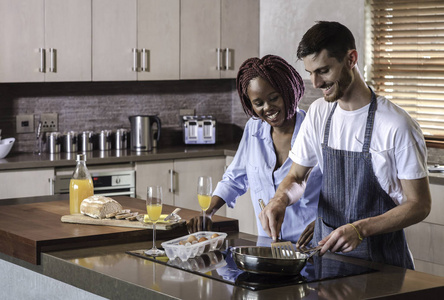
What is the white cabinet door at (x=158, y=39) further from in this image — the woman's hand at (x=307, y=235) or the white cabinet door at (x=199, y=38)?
the woman's hand at (x=307, y=235)

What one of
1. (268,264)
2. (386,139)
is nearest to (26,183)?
(386,139)

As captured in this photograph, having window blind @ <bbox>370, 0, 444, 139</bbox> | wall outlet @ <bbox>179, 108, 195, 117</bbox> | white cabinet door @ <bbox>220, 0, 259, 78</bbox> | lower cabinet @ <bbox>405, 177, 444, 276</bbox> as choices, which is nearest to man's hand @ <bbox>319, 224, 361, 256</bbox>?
lower cabinet @ <bbox>405, 177, 444, 276</bbox>

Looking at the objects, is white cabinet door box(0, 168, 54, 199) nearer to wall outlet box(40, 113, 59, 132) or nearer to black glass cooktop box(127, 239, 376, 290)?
wall outlet box(40, 113, 59, 132)

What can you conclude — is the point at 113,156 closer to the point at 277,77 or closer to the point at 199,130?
the point at 199,130

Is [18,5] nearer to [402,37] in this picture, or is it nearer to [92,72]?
[92,72]

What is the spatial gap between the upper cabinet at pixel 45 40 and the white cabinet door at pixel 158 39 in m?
0.43

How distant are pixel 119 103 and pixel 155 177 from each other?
0.85 metres

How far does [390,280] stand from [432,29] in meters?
2.98

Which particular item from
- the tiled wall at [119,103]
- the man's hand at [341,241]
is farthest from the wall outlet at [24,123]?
the man's hand at [341,241]

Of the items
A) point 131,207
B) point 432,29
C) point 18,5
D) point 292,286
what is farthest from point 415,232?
point 18,5

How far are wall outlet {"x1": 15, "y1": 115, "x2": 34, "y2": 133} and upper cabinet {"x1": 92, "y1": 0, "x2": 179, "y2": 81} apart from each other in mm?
596

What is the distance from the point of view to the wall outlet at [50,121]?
5512mm

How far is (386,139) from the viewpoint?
243 centimetres

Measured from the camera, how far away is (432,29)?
4688 millimetres
